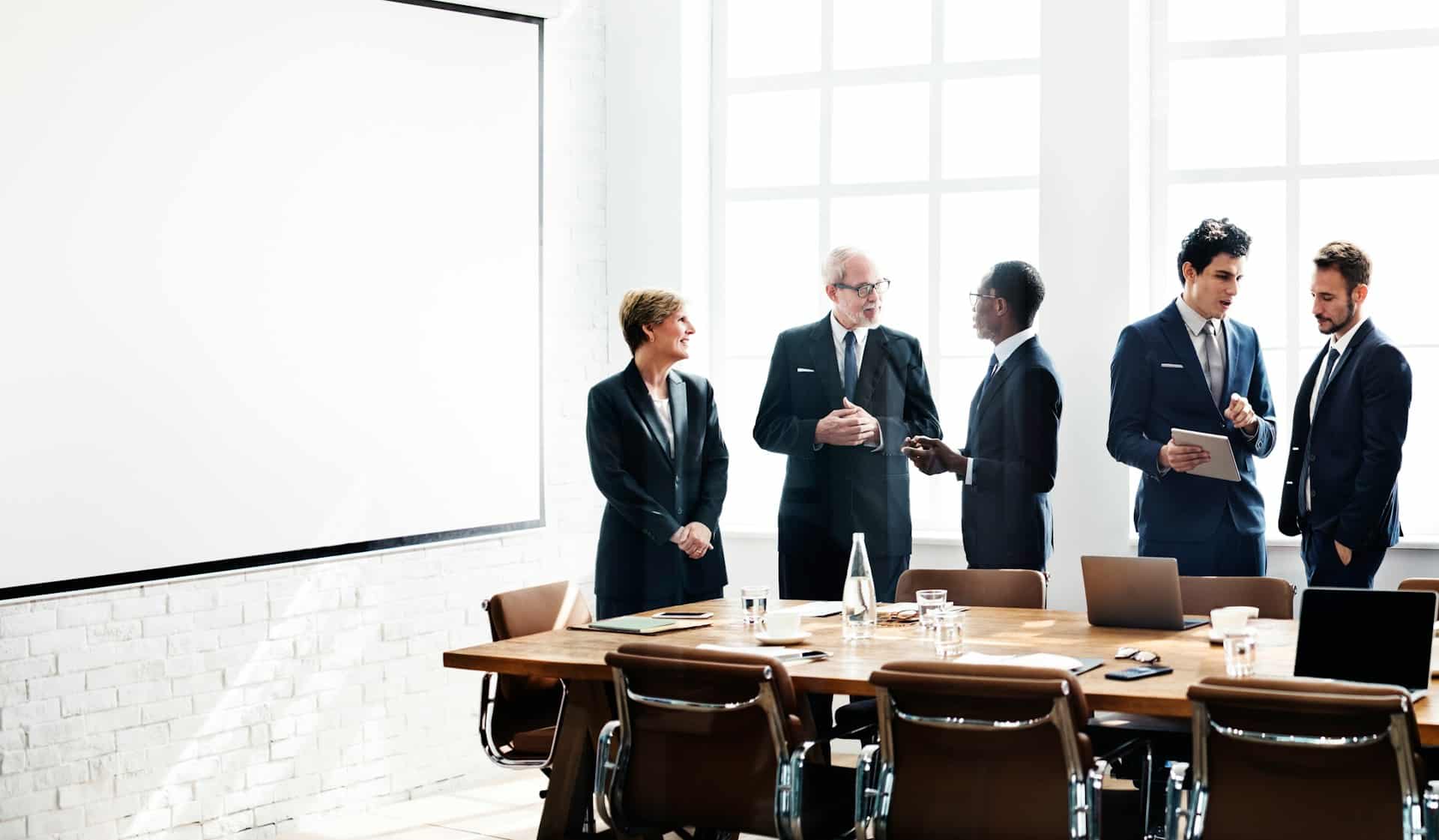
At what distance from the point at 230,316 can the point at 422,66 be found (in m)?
1.44

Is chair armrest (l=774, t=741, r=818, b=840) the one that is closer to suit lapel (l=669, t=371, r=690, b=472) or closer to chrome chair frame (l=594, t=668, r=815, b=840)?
chrome chair frame (l=594, t=668, r=815, b=840)

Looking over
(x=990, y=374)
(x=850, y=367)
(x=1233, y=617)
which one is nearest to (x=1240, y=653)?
(x=1233, y=617)

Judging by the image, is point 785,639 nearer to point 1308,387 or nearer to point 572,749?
point 572,749

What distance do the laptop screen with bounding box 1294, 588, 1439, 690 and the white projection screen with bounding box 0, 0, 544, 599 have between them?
3.80 metres

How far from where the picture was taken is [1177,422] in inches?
221

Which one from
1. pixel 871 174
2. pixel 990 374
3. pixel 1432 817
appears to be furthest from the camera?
→ pixel 871 174

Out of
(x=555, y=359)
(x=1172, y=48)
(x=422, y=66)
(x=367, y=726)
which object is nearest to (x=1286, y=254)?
(x=1172, y=48)

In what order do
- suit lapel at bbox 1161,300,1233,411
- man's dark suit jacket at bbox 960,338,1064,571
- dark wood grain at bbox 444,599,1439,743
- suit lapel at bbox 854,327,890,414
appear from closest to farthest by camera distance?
dark wood grain at bbox 444,599,1439,743 < suit lapel at bbox 1161,300,1233,411 < man's dark suit jacket at bbox 960,338,1064,571 < suit lapel at bbox 854,327,890,414

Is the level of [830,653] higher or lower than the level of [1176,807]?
higher

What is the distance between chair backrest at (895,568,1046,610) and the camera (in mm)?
5035

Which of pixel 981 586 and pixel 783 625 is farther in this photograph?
pixel 981 586

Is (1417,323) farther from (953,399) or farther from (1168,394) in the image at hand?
(953,399)

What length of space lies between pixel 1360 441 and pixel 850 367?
5.99 feet

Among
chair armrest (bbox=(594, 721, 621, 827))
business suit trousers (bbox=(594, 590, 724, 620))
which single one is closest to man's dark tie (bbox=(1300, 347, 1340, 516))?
business suit trousers (bbox=(594, 590, 724, 620))
